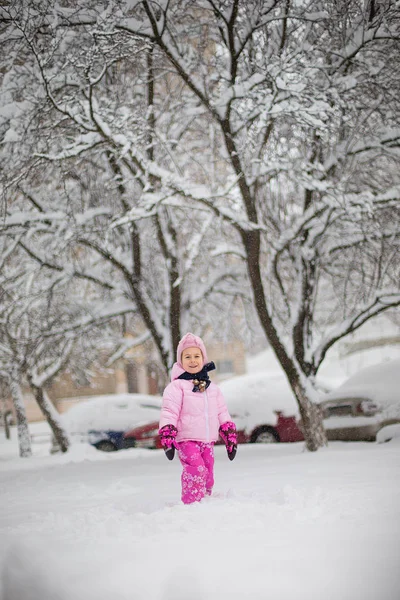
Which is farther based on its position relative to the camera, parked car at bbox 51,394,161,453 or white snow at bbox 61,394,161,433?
white snow at bbox 61,394,161,433

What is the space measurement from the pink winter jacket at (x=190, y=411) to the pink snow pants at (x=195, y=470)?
6 centimetres

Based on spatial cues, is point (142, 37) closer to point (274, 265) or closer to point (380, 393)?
point (274, 265)

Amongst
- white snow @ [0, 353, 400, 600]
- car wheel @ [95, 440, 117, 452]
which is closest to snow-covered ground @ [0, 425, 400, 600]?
white snow @ [0, 353, 400, 600]

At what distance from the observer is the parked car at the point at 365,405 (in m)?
9.52

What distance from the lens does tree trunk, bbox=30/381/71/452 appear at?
472 inches

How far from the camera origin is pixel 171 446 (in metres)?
3.76

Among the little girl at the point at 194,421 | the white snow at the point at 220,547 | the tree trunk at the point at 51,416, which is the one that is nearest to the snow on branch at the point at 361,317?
the white snow at the point at 220,547

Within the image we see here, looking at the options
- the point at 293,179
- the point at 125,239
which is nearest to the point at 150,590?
the point at 293,179

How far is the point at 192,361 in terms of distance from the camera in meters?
4.25

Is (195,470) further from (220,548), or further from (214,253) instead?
(214,253)

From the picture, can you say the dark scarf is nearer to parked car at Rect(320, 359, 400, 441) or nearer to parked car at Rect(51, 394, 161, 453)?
parked car at Rect(320, 359, 400, 441)

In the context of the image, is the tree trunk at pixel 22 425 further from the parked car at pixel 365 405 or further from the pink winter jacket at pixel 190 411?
the pink winter jacket at pixel 190 411

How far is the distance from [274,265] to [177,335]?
1.83 metres

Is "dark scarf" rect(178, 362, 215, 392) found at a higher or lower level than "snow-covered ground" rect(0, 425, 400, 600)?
higher
